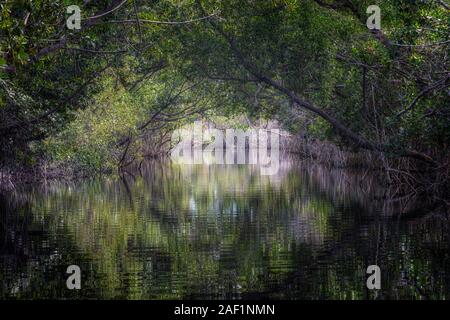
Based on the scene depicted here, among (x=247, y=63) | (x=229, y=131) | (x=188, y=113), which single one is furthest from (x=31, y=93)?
(x=229, y=131)

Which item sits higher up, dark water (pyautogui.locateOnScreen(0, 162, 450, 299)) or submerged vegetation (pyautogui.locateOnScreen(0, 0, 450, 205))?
submerged vegetation (pyautogui.locateOnScreen(0, 0, 450, 205))

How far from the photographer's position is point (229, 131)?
75562 millimetres

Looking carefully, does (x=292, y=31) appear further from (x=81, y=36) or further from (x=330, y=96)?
(x=81, y=36)

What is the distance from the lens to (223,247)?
9961mm

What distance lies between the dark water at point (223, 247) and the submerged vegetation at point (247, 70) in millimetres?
1868

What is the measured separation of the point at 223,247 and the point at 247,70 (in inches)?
506

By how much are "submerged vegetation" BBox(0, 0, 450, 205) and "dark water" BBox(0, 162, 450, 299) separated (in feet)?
6.13

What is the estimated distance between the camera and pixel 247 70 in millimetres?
22219

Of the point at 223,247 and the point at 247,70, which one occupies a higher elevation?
the point at 247,70

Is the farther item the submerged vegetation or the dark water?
the submerged vegetation

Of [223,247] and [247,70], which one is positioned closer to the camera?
[223,247]

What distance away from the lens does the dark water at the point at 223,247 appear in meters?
7.36

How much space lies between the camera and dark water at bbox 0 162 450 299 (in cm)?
736

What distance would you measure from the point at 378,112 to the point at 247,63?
13.1 ft
